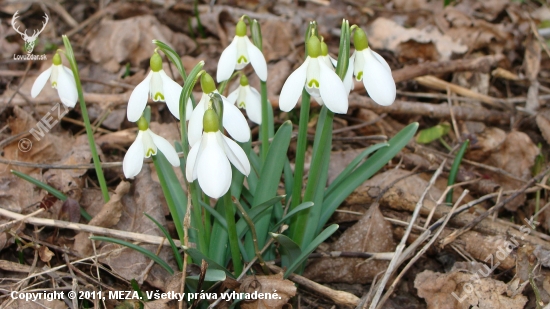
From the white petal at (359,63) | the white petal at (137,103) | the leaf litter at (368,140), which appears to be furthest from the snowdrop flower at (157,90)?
the leaf litter at (368,140)

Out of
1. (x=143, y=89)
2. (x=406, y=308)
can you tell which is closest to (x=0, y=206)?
(x=143, y=89)

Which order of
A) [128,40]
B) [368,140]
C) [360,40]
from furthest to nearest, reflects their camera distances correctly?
[128,40] < [368,140] < [360,40]

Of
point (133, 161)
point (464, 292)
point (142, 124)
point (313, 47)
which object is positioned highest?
point (313, 47)

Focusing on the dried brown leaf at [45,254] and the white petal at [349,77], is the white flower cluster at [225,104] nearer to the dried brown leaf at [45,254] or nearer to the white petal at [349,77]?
the white petal at [349,77]

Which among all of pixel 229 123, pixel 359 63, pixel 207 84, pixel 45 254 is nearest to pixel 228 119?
pixel 229 123

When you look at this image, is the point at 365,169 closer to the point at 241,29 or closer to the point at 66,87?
the point at 241,29

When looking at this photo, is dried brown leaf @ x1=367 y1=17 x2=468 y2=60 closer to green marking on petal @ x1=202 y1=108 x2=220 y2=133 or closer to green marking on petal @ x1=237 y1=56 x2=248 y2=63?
green marking on petal @ x1=237 y1=56 x2=248 y2=63

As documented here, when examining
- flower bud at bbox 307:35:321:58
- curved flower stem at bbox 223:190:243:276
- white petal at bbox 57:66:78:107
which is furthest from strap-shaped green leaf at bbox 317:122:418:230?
white petal at bbox 57:66:78:107
